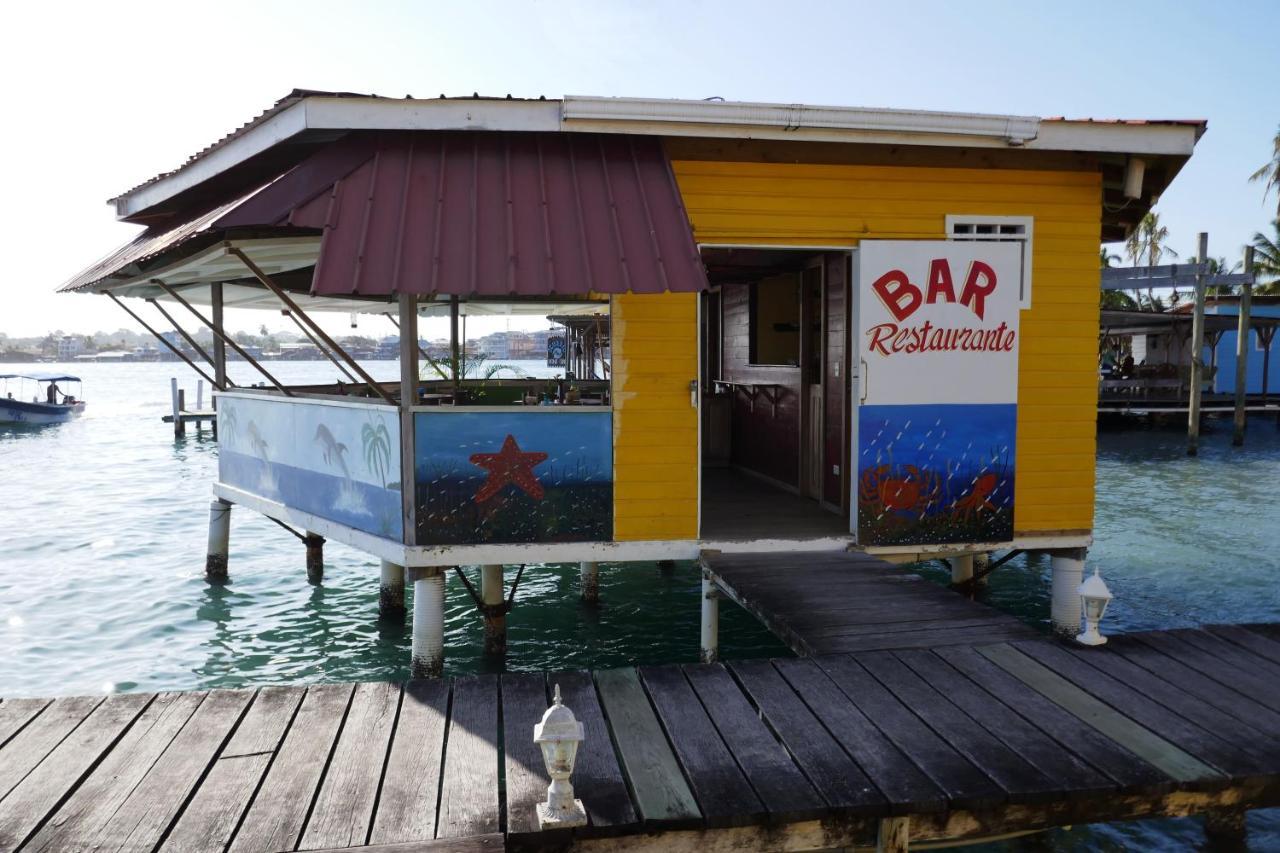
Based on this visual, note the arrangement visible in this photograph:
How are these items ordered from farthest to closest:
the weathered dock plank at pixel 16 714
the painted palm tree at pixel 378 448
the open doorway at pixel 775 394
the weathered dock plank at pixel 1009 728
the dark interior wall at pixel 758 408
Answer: the dark interior wall at pixel 758 408, the open doorway at pixel 775 394, the painted palm tree at pixel 378 448, the weathered dock plank at pixel 16 714, the weathered dock plank at pixel 1009 728

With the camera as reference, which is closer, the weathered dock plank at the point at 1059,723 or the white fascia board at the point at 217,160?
the weathered dock plank at the point at 1059,723

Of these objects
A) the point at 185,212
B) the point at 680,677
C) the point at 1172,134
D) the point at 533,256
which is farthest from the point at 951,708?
the point at 185,212

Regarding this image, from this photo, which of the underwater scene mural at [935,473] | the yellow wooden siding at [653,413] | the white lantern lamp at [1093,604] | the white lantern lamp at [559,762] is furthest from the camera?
the underwater scene mural at [935,473]

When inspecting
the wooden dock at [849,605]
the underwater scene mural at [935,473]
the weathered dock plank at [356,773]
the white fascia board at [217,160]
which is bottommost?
the weathered dock plank at [356,773]

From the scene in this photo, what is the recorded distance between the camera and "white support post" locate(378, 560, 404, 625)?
1123cm

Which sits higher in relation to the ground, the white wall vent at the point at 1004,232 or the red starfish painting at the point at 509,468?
the white wall vent at the point at 1004,232

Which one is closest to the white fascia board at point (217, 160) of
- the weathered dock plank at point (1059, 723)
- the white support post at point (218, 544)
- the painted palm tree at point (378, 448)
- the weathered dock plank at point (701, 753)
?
the painted palm tree at point (378, 448)

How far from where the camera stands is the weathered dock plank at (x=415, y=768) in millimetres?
3844

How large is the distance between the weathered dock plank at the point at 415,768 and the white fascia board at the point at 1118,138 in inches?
241

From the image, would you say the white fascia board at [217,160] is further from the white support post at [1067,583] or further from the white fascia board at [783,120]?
the white support post at [1067,583]

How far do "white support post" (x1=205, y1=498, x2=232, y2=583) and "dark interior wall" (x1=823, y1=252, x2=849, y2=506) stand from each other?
7.87m

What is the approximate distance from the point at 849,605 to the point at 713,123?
369cm

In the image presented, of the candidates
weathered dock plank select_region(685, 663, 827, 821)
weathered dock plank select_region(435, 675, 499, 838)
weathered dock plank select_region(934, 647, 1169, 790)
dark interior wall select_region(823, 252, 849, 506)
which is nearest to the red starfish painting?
weathered dock plank select_region(435, 675, 499, 838)

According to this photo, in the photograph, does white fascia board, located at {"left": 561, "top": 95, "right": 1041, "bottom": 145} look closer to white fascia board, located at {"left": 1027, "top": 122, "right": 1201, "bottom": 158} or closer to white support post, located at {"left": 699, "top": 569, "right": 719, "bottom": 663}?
white fascia board, located at {"left": 1027, "top": 122, "right": 1201, "bottom": 158}
